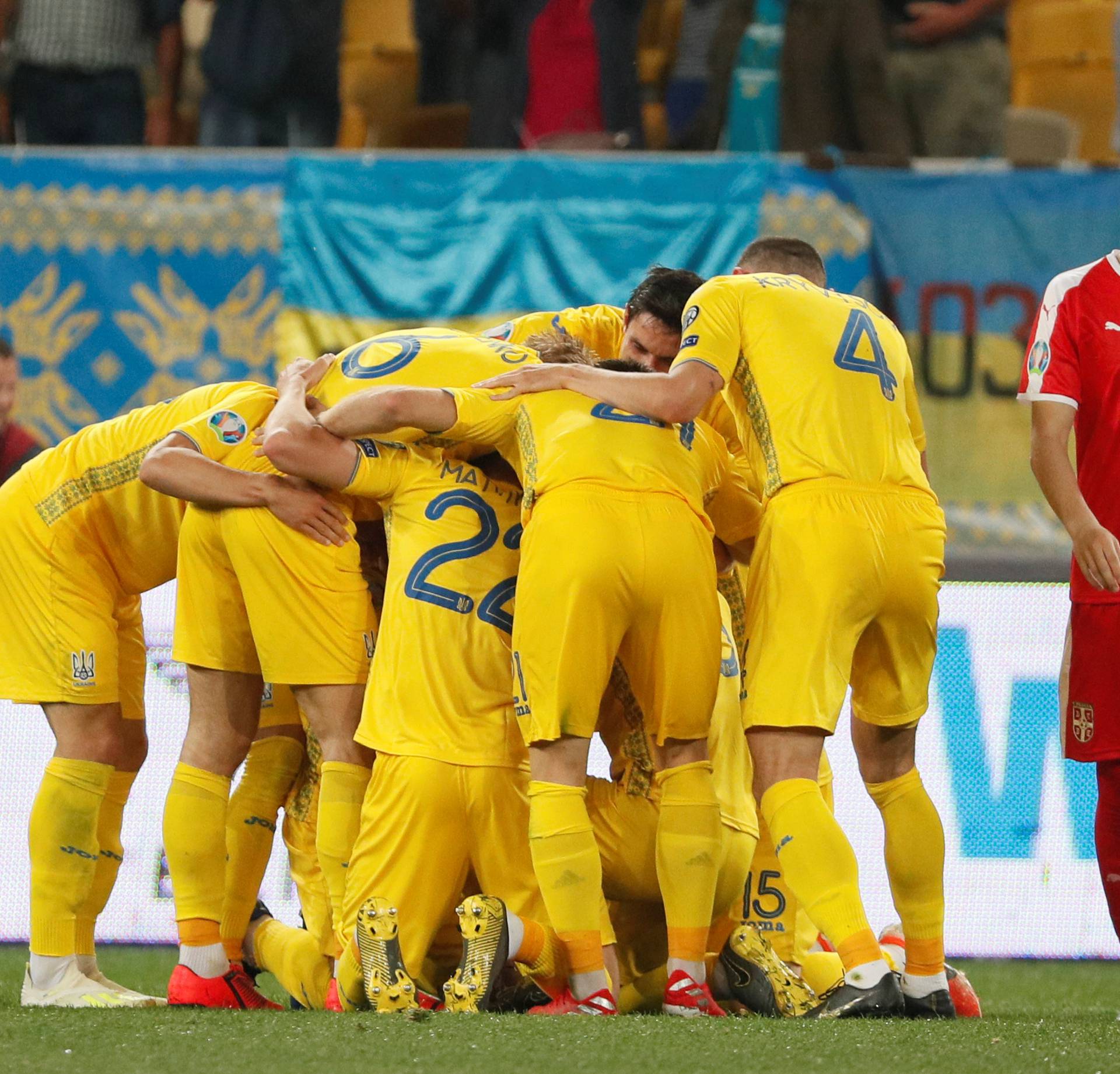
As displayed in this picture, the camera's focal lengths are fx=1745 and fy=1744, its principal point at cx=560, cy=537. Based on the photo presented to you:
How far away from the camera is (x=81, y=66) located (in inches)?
325

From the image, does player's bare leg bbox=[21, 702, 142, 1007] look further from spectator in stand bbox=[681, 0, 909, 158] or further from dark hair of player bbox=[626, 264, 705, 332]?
spectator in stand bbox=[681, 0, 909, 158]

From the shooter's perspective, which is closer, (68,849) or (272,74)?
(68,849)

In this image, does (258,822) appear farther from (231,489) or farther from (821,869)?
(821,869)

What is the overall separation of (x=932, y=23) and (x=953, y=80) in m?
0.30

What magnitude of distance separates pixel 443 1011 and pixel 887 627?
4.32ft

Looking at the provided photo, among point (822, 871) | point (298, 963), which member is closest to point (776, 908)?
point (822, 871)

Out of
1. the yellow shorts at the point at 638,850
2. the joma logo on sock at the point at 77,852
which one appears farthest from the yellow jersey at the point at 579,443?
the joma logo on sock at the point at 77,852

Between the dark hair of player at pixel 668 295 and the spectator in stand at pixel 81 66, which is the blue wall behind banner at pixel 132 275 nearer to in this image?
the spectator in stand at pixel 81 66

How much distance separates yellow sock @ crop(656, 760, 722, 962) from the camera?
157 inches

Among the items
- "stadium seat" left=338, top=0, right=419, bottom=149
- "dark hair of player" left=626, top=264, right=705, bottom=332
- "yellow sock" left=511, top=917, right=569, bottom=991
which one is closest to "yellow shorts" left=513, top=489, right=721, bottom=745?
"yellow sock" left=511, top=917, right=569, bottom=991

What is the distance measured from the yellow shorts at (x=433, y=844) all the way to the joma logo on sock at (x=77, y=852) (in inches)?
34.4

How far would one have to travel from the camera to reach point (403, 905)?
4.00 metres

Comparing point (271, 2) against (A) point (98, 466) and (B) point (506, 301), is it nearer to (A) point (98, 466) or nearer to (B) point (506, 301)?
(B) point (506, 301)

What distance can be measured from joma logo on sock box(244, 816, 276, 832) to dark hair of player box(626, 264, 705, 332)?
1.72m
